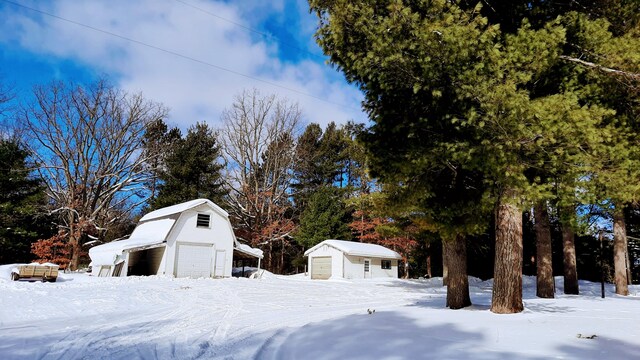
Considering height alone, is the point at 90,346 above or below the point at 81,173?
below

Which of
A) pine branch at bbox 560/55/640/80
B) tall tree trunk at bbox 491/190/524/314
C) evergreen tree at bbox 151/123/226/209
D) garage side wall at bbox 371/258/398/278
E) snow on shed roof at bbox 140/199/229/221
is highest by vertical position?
evergreen tree at bbox 151/123/226/209

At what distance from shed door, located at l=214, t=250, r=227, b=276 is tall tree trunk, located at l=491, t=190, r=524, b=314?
21.8 meters

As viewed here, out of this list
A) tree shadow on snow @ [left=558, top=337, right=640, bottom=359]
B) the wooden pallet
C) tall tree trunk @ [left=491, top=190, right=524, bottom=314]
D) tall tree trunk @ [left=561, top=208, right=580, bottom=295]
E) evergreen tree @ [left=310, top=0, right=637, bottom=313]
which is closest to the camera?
tree shadow on snow @ [left=558, top=337, right=640, bottom=359]

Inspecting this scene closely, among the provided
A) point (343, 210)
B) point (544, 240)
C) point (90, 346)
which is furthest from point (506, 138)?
point (343, 210)

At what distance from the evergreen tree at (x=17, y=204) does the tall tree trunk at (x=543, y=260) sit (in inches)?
1239

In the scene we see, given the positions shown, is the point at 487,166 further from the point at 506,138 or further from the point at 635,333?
the point at 635,333

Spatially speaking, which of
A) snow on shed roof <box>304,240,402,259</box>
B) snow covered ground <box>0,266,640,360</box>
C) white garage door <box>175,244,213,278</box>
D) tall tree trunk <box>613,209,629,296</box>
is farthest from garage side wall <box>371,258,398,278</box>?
snow covered ground <box>0,266,640,360</box>

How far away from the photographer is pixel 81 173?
30.7 m

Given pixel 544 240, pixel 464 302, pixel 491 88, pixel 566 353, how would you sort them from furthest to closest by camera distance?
1. pixel 544 240
2. pixel 464 302
3. pixel 491 88
4. pixel 566 353

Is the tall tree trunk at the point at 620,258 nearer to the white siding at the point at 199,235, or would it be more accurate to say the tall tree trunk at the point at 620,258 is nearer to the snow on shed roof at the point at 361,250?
the snow on shed roof at the point at 361,250

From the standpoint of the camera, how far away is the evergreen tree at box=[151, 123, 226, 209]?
36.3m

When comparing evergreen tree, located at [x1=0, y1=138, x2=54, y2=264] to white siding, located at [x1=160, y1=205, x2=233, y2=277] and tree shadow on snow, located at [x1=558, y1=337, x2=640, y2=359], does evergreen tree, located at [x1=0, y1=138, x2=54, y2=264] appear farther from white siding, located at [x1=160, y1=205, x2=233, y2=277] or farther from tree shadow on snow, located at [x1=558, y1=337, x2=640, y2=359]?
tree shadow on snow, located at [x1=558, y1=337, x2=640, y2=359]

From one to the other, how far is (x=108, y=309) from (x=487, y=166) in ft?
30.5

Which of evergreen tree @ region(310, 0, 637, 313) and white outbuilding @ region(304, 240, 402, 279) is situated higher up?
evergreen tree @ region(310, 0, 637, 313)
